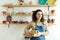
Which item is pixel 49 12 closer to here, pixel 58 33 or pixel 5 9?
pixel 58 33

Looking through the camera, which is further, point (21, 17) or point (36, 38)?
point (21, 17)

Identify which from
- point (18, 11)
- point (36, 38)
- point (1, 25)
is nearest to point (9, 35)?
point (1, 25)

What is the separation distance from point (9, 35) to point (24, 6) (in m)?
0.66

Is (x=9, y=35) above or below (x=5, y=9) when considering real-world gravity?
below

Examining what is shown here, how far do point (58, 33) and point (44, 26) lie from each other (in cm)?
78

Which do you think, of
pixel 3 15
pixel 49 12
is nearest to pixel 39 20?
pixel 49 12

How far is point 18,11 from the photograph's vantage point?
300 centimetres

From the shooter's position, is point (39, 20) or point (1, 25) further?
point (1, 25)

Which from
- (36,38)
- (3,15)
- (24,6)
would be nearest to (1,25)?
(3,15)

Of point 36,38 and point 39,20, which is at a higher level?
point 39,20

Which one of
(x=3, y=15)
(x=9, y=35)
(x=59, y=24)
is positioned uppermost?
(x=3, y=15)

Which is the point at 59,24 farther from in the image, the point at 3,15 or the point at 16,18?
the point at 3,15

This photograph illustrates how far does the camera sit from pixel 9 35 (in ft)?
9.98

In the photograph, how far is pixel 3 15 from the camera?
2971 millimetres
